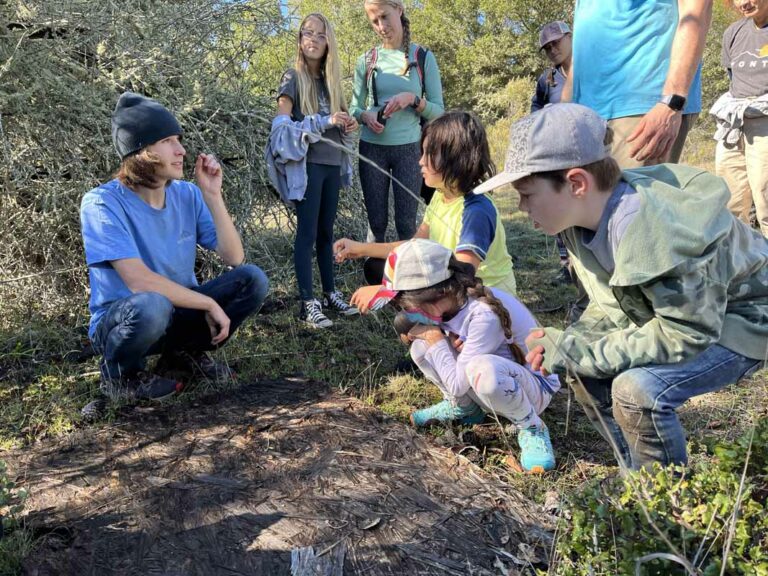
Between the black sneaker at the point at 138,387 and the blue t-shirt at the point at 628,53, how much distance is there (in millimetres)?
2347

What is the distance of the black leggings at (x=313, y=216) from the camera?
161 inches

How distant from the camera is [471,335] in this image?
8.38 feet

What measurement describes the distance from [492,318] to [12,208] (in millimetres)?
3353

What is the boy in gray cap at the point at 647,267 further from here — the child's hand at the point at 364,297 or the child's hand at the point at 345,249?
the child's hand at the point at 345,249

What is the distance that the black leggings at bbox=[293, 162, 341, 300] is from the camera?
4086 mm

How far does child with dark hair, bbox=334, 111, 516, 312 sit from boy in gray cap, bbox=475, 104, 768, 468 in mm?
794

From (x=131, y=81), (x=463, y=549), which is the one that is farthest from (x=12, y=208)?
(x=463, y=549)

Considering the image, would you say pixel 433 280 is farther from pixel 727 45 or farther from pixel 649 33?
pixel 727 45

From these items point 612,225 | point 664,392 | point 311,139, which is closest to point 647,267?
point 612,225

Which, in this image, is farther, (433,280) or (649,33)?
(649,33)

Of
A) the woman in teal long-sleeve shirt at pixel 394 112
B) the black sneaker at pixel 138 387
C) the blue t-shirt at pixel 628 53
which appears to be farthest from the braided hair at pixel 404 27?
the black sneaker at pixel 138 387

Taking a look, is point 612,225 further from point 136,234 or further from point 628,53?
point 136,234

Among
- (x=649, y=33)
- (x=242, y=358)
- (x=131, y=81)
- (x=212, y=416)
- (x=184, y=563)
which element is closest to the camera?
(x=184, y=563)

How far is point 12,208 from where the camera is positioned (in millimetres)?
4254
